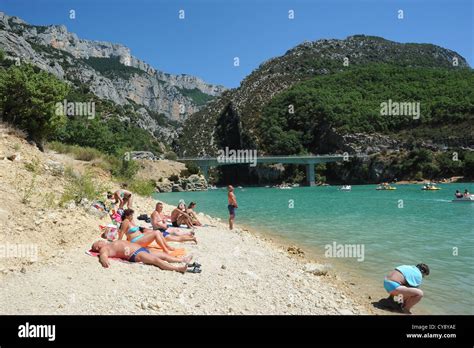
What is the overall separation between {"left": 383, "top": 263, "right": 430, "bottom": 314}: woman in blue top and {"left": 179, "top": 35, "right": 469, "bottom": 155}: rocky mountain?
375 feet

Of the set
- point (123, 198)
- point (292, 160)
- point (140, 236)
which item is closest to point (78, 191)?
Answer: point (123, 198)

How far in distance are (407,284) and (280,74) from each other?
149 metres

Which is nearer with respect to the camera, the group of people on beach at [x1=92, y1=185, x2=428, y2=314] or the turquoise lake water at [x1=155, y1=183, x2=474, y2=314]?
the group of people on beach at [x1=92, y1=185, x2=428, y2=314]

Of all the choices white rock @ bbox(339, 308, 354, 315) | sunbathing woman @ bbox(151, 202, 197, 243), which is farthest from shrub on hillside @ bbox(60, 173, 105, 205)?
white rock @ bbox(339, 308, 354, 315)

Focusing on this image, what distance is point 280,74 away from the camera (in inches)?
5871

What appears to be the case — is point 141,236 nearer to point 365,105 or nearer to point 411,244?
point 411,244

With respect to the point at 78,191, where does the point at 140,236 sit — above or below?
below

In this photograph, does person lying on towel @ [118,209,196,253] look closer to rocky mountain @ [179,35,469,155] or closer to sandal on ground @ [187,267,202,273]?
sandal on ground @ [187,267,202,273]

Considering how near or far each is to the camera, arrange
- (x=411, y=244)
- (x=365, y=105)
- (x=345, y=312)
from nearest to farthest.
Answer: (x=345, y=312) < (x=411, y=244) < (x=365, y=105)

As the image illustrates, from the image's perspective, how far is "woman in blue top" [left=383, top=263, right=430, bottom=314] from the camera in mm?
7176

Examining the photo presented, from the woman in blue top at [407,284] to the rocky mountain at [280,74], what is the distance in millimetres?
114283

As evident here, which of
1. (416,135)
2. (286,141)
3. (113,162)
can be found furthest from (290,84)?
(113,162)

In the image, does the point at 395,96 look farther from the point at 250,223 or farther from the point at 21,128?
the point at 21,128
